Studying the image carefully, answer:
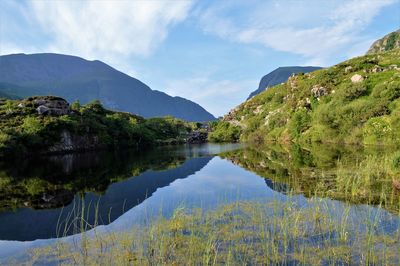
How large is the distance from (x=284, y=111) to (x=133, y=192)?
134m

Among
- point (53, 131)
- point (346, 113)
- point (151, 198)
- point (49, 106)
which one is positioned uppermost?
point (49, 106)

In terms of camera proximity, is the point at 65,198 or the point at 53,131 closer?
the point at 65,198

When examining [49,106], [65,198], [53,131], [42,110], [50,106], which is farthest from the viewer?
[50,106]

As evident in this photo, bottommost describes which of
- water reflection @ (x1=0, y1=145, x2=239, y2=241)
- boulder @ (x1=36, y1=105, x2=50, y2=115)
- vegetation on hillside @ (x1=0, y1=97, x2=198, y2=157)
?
water reflection @ (x1=0, y1=145, x2=239, y2=241)

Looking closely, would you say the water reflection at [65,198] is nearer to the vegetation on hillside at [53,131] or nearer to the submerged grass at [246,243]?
the submerged grass at [246,243]

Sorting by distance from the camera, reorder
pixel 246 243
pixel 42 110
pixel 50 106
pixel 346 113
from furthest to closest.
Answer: pixel 50 106 < pixel 42 110 < pixel 346 113 < pixel 246 243

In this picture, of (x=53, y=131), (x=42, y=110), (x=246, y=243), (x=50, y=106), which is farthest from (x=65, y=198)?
(x=50, y=106)

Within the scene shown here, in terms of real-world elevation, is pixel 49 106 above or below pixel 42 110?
above

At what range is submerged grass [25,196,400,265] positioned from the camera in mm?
13516

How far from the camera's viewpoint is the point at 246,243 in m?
15.6

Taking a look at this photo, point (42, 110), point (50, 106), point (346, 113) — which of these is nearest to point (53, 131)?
point (42, 110)

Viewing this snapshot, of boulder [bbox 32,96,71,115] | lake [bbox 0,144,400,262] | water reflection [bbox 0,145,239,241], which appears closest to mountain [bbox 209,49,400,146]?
lake [bbox 0,144,400,262]

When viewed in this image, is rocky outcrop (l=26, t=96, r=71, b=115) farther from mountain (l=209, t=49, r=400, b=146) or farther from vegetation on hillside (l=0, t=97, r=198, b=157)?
mountain (l=209, t=49, r=400, b=146)

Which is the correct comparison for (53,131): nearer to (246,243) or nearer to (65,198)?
(65,198)
